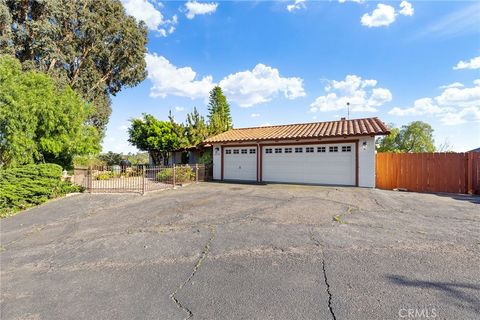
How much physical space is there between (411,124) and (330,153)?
27.4 metres

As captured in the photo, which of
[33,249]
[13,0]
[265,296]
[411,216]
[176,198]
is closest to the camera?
[265,296]

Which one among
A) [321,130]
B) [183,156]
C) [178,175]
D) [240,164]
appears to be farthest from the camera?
[183,156]

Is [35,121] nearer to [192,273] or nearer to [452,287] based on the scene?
[192,273]

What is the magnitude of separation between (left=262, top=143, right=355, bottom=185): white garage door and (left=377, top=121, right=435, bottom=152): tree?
23701 mm

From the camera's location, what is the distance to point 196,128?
67.0 feet

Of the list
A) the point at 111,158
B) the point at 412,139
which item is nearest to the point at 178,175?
the point at 111,158

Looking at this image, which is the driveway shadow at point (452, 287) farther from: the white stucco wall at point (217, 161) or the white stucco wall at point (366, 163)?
the white stucco wall at point (217, 161)

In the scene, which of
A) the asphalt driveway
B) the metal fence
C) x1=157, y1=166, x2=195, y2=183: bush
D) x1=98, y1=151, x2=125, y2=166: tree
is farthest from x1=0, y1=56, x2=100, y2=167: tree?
x1=98, y1=151, x2=125, y2=166: tree

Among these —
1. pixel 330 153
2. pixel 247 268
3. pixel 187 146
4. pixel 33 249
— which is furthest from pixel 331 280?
pixel 187 146

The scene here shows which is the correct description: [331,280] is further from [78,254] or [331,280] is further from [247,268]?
[78,254]

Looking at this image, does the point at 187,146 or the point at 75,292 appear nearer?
the point at 75,292

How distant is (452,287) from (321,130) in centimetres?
1150

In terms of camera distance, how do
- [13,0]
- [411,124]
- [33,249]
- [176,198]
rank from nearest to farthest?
[33,249], [176,198], [13,0], [411,124]

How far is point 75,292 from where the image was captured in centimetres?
340
